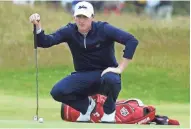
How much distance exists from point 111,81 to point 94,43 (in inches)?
18.5

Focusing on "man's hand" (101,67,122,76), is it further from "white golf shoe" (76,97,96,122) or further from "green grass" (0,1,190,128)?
"green grass" (0,1,190,128)

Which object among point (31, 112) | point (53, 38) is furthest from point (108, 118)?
point (31, 112)

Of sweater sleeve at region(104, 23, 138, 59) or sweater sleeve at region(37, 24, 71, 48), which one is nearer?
sweater sleeve at region(104, 23, 138, 59)

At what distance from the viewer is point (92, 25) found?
7.29 m

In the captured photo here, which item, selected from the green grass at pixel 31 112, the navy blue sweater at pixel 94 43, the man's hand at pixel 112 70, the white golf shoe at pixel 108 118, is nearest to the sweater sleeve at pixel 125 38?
the navy blue sweater at pixel 94 43

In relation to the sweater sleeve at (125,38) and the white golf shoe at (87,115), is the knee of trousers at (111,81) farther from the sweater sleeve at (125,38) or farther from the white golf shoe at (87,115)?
the white golf shoe at (87,115)

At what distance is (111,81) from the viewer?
7039 millimetres

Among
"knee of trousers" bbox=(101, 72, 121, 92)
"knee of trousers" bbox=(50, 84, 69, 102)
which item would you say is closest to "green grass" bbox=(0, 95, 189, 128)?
"knee of trousers" bbox=(50, 84, 69, 102)

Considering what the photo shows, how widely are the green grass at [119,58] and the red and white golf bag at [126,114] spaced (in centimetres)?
442

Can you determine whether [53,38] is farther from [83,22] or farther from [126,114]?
[126,114]

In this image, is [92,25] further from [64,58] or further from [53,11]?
[53,11]

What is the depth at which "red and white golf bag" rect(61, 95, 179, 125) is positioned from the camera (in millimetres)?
7434

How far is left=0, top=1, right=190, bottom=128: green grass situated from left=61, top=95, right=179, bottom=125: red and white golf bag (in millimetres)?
4417

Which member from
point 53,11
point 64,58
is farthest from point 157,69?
point 53,11
